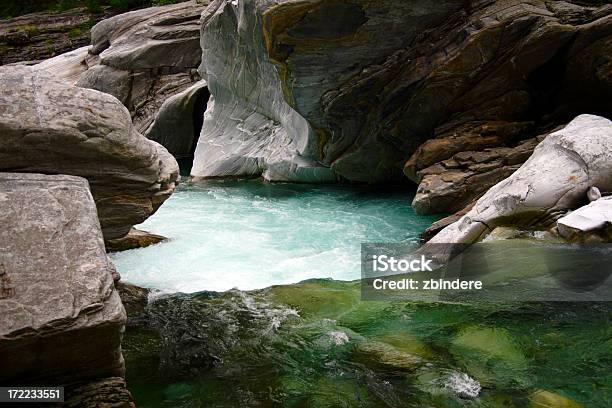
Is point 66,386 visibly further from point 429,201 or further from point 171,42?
point 171,42

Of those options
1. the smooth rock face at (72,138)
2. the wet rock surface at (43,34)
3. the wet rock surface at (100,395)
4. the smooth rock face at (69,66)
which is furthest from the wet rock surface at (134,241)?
the wet rock surface at (43,34)

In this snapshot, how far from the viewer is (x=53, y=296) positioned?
4594 mm

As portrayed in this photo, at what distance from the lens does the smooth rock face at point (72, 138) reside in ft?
20.7

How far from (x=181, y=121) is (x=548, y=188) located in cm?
1563

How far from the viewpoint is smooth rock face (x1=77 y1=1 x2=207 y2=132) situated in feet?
73.2

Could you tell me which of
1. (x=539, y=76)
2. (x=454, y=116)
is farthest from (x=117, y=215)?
(x=539, y=76)

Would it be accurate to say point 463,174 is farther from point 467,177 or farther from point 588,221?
point 588,221

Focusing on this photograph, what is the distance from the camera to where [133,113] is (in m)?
22.8

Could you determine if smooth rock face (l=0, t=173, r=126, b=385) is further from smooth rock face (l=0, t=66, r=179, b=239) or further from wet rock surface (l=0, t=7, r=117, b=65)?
wet rock surface (l=0, t=7, r=117, b=65)

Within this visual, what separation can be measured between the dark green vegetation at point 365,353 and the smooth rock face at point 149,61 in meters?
16.0

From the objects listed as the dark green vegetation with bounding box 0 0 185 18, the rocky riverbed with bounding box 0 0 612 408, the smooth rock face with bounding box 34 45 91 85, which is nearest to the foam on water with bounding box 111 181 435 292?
the rocky riverbed with bounding box 0 0 612 408

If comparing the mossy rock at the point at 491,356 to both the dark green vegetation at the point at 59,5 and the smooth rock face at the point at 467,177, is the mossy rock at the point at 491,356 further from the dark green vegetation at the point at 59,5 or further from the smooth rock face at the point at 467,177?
the dark green vegetation at the point at 59,5

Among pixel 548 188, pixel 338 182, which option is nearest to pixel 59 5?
pixel 338 182

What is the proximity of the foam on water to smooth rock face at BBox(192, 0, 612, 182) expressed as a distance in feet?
3.77
